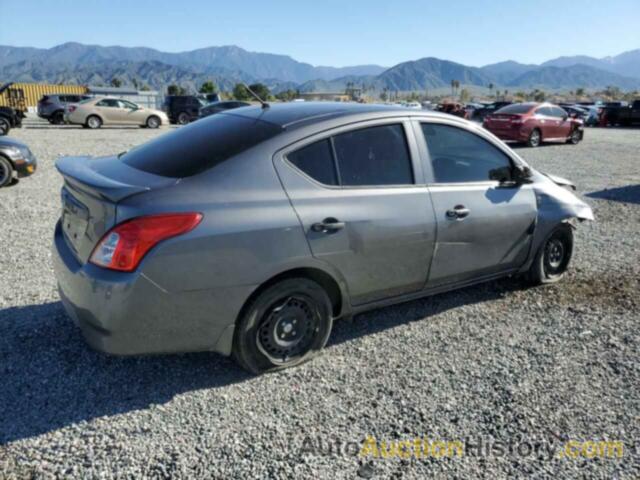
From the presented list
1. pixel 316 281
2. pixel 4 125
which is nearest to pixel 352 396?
pixel 316 281

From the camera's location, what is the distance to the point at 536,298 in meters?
4.66

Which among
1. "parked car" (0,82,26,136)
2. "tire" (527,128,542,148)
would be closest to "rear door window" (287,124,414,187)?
"tire" (527,128,542,148)

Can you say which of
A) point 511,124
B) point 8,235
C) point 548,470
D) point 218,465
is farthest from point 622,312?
point 511,124

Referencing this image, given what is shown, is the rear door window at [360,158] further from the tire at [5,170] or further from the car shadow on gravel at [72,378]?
the tire at [5,170]

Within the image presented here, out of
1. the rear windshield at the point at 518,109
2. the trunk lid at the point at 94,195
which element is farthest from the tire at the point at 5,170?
the rear windshield at the point at 518,109

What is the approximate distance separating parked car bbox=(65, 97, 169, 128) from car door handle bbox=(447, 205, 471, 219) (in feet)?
75.8

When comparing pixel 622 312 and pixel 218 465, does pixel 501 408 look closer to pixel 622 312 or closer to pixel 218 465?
pixel 218 465

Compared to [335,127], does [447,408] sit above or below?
below

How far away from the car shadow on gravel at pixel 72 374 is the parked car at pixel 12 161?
600 centimetres

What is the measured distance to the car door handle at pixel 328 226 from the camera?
10.2 ft

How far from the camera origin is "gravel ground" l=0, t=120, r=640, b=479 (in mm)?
2527

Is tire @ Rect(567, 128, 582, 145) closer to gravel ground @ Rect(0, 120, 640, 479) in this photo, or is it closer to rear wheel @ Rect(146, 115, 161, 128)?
gravel ground @ Rect(0, 120, 640, 479)

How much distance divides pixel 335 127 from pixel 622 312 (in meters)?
3.11

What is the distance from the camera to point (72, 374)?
321 centimetres
